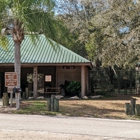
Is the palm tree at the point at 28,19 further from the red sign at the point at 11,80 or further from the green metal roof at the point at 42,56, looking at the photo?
the green metal roof at the point at 42,56

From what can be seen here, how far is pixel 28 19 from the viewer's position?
12.5 m

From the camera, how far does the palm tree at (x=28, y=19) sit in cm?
1247

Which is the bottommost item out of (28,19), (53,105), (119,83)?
(53,105)

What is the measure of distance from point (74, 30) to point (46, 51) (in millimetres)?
9502

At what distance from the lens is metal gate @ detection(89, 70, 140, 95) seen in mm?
25828

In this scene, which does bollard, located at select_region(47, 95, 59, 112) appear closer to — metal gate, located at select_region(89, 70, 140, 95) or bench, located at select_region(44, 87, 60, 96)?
bench, located at select_region(44, 87, 60, 96)

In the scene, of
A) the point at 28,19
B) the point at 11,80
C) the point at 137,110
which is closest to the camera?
the point at 137,110

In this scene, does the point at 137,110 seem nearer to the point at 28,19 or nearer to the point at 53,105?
the point at 53,105

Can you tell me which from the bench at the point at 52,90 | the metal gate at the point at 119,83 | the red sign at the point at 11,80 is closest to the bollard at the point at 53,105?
the red sign at the point at 11,80

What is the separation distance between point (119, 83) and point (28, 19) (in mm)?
16975

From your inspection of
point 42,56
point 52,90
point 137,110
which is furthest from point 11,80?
point 52,90

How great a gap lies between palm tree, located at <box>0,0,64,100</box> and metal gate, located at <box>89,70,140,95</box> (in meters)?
12.5

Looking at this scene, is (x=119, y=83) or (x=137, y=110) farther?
Answer: (x=119, y=83)

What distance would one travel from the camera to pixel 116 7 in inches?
768
